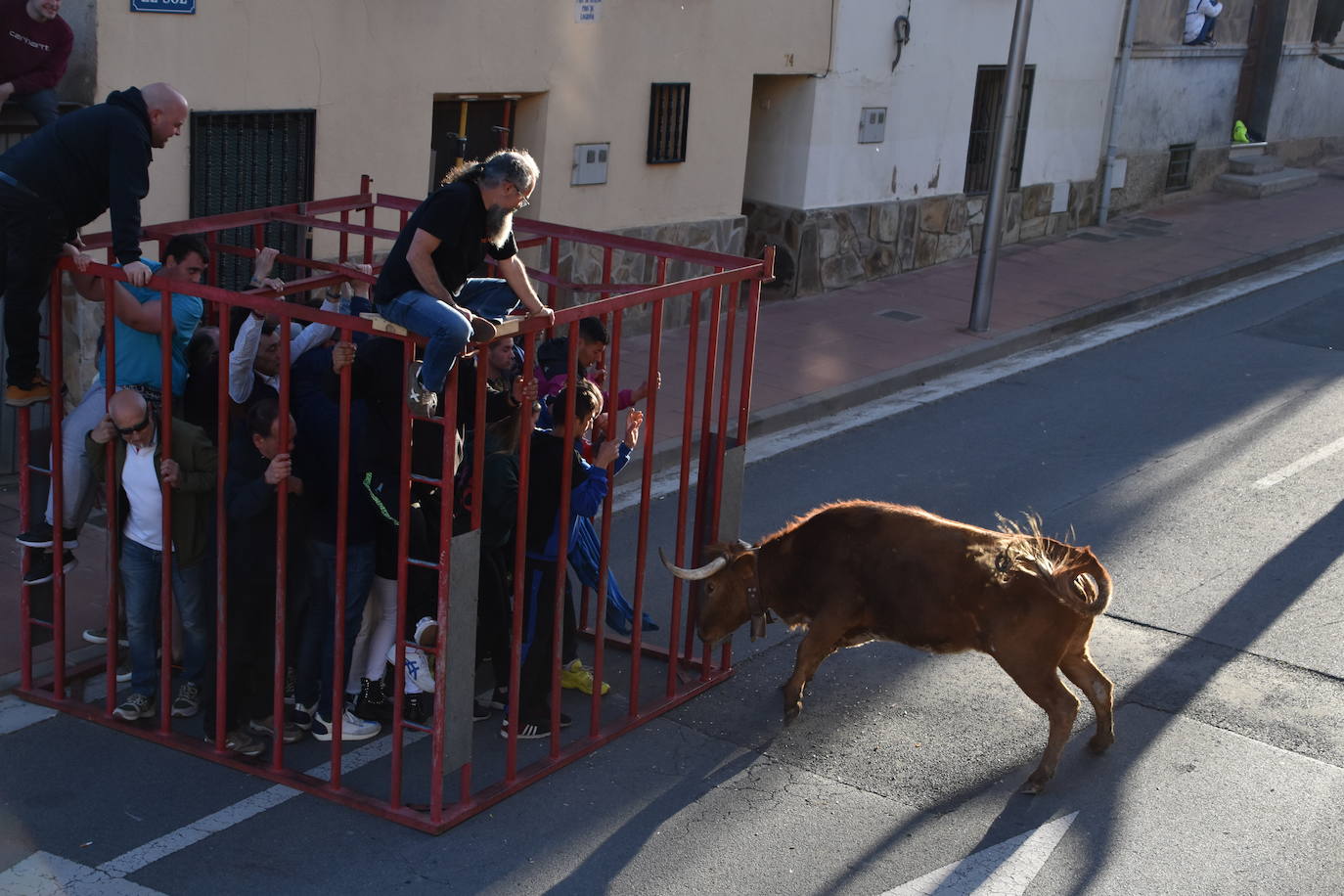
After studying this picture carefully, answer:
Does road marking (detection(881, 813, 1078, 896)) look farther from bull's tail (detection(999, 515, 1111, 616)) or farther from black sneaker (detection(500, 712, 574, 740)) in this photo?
black sneaker (detection(500, 712, 574, 740))

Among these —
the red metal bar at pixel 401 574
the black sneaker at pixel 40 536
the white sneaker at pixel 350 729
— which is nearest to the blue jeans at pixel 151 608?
the black sneaker at pixel 40 536

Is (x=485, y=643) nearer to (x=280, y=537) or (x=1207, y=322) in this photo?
(x=280, y=537)

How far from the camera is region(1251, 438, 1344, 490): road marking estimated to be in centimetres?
1069

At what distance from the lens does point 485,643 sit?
675cm

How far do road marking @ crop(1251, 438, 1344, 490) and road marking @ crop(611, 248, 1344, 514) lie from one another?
2.86m

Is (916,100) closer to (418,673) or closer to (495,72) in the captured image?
(495,72)

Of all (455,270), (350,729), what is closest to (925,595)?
(455,270)

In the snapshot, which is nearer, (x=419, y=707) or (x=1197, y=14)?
(x=419, y=707)

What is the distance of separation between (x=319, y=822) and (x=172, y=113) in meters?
2.99

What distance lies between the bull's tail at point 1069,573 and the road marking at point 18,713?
425 centimetres

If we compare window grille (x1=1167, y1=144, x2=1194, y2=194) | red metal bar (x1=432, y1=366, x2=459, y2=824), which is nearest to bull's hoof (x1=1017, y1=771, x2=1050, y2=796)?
red metal bar (x1=432, y1=366, x2=459, y2=824)

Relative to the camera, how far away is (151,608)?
651cm

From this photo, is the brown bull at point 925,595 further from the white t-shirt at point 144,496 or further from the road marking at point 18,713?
the road marking at point 18,713

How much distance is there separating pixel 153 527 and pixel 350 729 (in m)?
1.21
